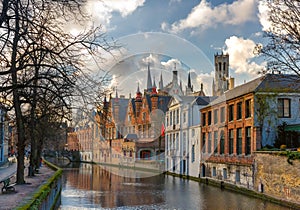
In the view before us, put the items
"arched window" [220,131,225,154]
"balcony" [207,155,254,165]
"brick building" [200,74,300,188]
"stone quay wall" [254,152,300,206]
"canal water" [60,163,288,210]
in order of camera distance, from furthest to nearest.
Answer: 1. "arched window" [220,131,225,154]
2. "balcony" [207,155,254,165]
3. "brick building" [200,74,300,188]
4. "canal water" [60,163,288,210]
5. "stone quay wall" [254,152,300,206]

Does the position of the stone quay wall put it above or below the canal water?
above

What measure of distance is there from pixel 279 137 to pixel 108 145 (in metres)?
56.5

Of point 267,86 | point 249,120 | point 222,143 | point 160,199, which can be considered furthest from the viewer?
point 222,143

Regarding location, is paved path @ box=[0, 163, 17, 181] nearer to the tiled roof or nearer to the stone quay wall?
the stone quay wall

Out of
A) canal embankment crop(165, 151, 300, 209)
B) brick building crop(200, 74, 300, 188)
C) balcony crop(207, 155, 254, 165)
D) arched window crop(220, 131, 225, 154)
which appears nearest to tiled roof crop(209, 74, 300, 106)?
brick building crop(200, 74, 300, 188)

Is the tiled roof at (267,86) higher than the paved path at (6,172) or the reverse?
higher

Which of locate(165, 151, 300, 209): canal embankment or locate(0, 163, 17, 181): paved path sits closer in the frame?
locate(165, 151, 300, 209): canal embankment

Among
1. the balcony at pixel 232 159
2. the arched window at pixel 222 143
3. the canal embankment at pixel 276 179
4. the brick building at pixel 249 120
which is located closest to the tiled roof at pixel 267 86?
the brick building at pixel 249 120

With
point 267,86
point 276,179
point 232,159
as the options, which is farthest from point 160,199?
point 267,86

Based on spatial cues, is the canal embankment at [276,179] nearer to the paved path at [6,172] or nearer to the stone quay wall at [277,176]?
the stone quay wall at [277,176]

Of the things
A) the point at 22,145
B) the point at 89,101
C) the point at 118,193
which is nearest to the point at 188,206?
the point at 118,193

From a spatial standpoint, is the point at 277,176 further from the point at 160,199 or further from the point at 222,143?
the point at 222,143

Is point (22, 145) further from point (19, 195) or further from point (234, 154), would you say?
point (234, 154)

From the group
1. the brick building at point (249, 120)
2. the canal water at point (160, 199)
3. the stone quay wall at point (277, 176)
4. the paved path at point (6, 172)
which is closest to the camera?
the stone quay wall at point (277, 176)
